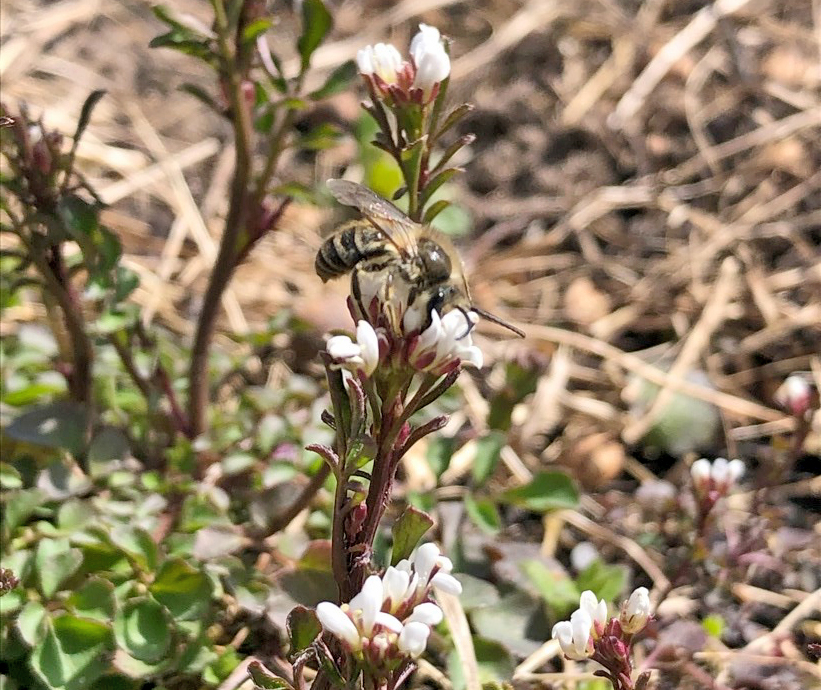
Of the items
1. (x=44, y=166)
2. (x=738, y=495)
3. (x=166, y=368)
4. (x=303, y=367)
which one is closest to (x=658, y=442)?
(x=738, y=495)

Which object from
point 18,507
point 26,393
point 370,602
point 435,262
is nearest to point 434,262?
point 435,262

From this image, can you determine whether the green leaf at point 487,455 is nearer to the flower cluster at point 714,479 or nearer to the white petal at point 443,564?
the flower cluster at point 714,479

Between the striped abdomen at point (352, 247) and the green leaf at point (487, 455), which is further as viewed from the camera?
the green leaf at point (487, 455)

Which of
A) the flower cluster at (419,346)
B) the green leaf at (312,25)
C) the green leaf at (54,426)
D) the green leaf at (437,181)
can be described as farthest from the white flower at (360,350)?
the green leaf at (54,426)

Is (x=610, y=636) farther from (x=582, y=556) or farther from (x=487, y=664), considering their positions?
(x=582, y=556)

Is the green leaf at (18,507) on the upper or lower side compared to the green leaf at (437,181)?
lower

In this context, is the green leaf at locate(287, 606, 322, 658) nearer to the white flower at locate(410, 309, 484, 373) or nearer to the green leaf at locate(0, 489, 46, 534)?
the white flower at locate(410, 309, 484, 373)
